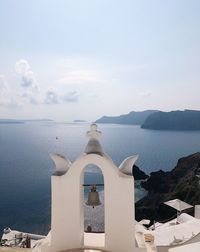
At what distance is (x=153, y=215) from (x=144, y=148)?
73369 millimetres

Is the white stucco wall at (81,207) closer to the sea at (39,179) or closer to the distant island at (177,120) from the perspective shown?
the sea at (39,179)

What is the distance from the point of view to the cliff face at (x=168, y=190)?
3462cm

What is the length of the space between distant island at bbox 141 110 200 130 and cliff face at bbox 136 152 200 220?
77.8 meters

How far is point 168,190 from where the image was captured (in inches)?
1927

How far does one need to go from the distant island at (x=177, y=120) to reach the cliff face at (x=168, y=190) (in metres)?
77.8

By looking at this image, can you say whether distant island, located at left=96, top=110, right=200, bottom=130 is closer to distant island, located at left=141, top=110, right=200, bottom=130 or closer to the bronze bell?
distant island, located at left=141, top=110, right=200, bottom=130

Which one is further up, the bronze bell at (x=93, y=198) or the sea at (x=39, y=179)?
the sea at (x=39, y=179)

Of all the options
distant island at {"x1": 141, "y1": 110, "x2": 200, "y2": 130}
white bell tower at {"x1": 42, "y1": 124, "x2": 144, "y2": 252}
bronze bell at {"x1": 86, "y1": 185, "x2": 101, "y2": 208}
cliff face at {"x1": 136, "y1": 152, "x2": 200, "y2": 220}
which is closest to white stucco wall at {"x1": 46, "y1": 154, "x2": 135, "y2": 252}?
white bell tower at {"x1": 42, "y1": 124, "x2": 144, "y2": 252}

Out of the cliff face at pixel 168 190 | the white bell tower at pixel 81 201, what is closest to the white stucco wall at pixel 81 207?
the white bell tower at pixel 81 201

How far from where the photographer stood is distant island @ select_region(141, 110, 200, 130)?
138 m

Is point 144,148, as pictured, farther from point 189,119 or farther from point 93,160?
point 93,160

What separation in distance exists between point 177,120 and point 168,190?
100821mm

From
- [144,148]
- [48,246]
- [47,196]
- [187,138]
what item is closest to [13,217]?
[47,196]

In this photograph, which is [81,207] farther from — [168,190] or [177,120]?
[177,120]
